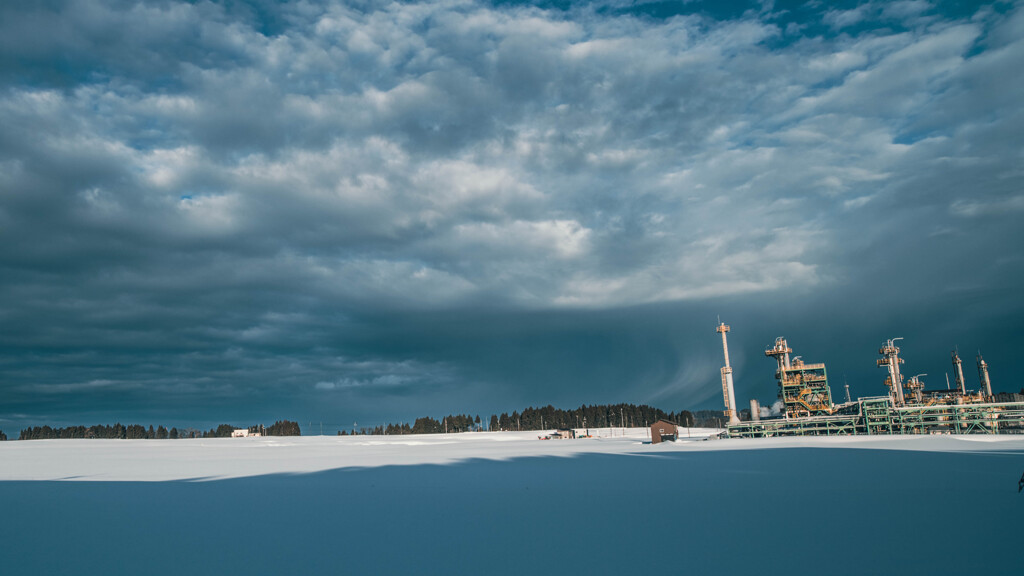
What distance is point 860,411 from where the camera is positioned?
8131 cm

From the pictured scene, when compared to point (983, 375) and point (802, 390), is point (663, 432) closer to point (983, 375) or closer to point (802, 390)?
point (802, 390)

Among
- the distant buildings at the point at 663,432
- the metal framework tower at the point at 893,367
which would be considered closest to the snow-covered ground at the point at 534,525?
the distant buildings at the point at 663,432

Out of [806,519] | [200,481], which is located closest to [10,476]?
[200,481]

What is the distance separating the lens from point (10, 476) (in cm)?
3456

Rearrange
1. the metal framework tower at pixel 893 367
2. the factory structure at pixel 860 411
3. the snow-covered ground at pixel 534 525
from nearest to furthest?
the snow-covered ground at pixel 534 525
the factory structure at pixel 860 411
the metal framework tower at pixel 893 367

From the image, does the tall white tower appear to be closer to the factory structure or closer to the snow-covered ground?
the factory structure

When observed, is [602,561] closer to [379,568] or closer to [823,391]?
[379,568]

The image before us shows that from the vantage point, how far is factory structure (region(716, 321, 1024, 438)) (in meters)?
75.6

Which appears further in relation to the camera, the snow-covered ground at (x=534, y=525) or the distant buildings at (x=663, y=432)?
the distant buildings at (x=663, y=432)

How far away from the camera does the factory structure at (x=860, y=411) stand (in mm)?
75562

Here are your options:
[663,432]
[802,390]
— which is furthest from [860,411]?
[663,432]

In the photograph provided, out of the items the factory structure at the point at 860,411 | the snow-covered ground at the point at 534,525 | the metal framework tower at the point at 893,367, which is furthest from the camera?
the metal framework tower at the point at 893,367

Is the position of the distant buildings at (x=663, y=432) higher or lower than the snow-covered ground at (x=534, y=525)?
lower

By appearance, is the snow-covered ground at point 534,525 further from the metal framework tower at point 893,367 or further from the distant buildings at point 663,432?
the metal framework tower at point 893,367
